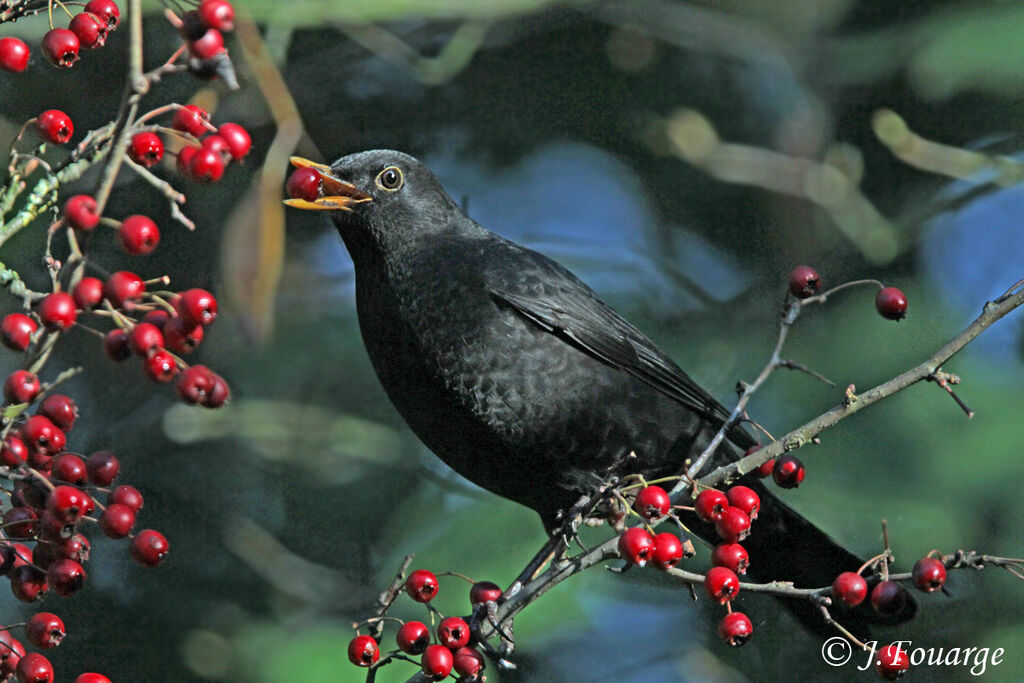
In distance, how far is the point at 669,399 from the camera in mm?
3768

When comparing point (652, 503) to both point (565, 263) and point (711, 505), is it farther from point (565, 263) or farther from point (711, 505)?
point (565, 263)

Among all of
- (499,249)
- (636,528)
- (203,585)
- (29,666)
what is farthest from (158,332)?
(203,585)

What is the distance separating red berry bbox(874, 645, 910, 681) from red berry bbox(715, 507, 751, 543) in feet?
1.14

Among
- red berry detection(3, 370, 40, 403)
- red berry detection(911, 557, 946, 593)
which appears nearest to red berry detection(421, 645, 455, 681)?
red berry detection(911, 557, 946, 593)

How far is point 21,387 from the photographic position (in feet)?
5.14

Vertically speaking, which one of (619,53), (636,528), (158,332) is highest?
(619,53)

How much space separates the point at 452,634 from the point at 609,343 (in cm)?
152

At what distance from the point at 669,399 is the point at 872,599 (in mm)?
1464

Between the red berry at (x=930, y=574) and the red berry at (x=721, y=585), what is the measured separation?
33 cm

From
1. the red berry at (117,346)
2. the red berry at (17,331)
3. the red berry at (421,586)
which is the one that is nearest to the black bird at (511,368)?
the red berry at (421,586)

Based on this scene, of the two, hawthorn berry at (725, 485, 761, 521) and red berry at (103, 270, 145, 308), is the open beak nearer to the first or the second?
hawthorn berry at (725, 485, 761, 521)

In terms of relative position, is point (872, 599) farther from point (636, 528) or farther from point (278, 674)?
point (278, 674)

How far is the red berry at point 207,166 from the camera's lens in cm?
174

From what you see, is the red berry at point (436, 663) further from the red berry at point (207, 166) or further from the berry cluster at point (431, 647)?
the red berry at point (207, 166)
